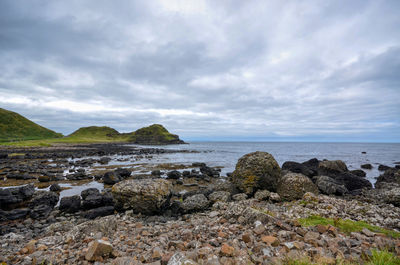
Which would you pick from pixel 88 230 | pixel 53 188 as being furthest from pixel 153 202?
pixel 53 188

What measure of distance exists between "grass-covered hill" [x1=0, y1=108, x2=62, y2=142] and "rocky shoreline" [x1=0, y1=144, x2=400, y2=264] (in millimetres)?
160755

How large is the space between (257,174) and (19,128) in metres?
191

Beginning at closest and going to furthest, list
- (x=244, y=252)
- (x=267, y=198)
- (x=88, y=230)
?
(x=244, y=252)
(x=88, y=230)
(x=267, y=198)

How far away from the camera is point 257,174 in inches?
513

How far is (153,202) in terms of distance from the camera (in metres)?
9.30

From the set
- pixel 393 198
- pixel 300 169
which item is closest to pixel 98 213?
pixel 393 198

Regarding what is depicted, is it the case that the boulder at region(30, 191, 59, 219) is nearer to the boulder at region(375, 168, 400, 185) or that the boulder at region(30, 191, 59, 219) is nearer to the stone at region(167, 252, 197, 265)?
the stone at region(167, 252, 197, 265)

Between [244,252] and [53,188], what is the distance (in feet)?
58.1

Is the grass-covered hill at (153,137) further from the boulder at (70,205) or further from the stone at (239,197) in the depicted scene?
the stone at (239,197)

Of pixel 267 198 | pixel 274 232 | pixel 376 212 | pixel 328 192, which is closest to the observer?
pixel 274 232

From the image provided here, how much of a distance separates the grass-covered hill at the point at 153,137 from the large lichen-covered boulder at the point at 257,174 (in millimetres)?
153381

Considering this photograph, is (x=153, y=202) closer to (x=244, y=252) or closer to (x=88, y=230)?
(x=88, y=230)

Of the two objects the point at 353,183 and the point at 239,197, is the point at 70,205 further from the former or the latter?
the point at 353,183

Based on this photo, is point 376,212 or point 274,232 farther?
point 376,212
